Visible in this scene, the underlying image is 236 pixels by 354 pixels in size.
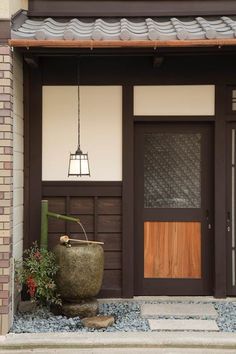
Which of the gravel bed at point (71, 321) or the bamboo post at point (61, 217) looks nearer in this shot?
the gravel bed at point (71, 321)

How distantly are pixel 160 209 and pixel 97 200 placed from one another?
34.5 inches

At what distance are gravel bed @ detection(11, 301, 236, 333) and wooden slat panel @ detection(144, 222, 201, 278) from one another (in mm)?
615

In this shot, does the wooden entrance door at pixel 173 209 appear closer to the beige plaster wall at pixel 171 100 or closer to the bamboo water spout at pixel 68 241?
the beige plaster wall at pixel 171 100

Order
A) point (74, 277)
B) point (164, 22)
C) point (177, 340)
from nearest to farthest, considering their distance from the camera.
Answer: point (177, 340) → point (74, 277) → point (164, 22)

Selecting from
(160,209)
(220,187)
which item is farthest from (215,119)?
(160,209)

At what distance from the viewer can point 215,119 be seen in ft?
24.4

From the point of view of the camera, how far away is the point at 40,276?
6.66 meters

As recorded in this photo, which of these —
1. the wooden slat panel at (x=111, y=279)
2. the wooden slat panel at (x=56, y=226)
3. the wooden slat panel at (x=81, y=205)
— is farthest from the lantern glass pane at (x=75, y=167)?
the wooden slat panel at (x=111, y=279)

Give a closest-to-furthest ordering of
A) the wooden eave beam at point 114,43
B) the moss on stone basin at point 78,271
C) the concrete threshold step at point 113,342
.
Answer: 1. the concrete threshold step at point 113,342
2. the wooden eave beam at point 114,43
3. the moss on stone basin at point 78,271

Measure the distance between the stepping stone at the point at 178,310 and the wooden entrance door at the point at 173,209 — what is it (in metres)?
0.45

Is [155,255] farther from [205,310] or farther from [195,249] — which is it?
[205,310]

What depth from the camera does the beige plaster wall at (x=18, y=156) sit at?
665 centimetres

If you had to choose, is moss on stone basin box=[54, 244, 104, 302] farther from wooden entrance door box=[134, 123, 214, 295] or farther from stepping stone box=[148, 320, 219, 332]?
wooden entrance door box=[134, 123, 214, 295]

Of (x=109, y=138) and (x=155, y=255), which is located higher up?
(x=109, y=138)
